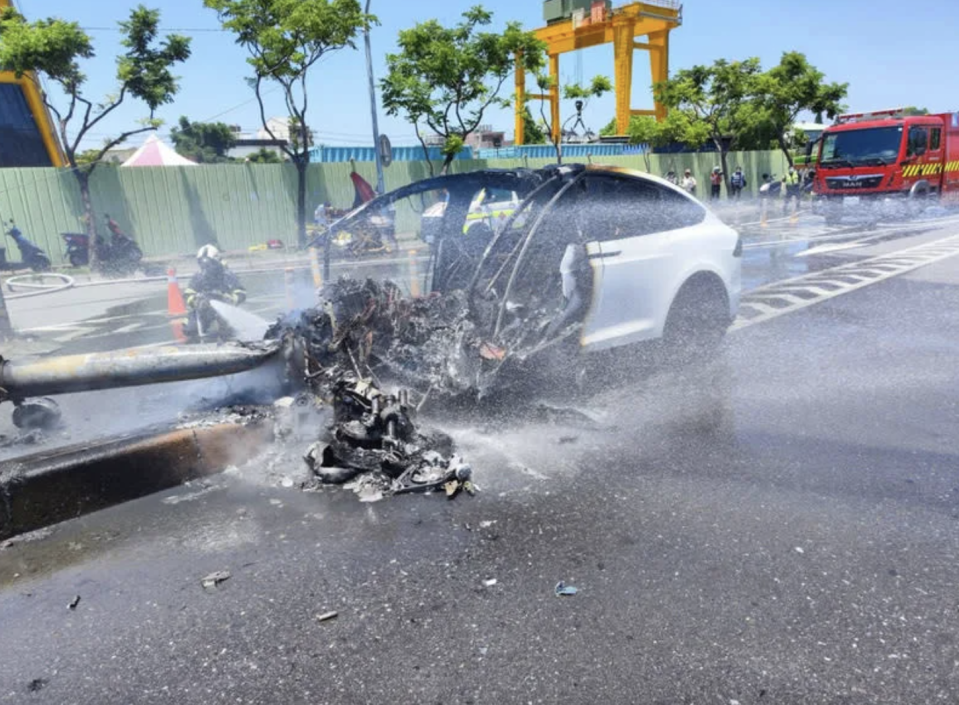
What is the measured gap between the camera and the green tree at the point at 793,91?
30.0 meters

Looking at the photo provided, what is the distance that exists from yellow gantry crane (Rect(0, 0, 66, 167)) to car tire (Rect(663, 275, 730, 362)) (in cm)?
2085

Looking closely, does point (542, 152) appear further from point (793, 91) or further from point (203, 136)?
point (203, 136)

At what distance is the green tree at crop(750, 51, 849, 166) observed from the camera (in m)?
30.0

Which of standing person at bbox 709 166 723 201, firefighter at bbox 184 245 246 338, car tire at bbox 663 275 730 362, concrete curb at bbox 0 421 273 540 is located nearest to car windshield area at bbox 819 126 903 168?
standing person at bbox 709 166 723 201

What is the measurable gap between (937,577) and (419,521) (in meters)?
2.16

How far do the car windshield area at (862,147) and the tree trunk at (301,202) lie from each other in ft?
47.0

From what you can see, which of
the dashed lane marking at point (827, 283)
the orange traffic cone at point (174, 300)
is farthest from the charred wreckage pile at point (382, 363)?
the orange traffic cone at point (174, 300)

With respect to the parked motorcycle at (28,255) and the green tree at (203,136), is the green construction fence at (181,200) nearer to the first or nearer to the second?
the parked motorcycle at (28,255)

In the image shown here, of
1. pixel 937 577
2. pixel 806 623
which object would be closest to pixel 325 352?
pixel 806 623

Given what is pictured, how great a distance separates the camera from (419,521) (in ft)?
11.2

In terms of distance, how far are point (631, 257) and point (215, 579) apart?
3381 mm

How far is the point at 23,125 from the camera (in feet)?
67.1

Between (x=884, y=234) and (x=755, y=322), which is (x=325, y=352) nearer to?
(x=755, y=322)

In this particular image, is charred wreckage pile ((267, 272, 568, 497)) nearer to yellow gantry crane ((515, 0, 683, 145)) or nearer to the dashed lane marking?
the dashed lane marking
